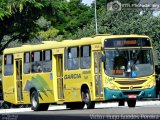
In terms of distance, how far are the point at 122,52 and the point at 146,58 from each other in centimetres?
108

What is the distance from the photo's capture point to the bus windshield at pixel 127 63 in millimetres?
31250

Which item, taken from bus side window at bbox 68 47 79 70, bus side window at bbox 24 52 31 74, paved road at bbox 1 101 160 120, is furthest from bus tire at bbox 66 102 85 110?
paved road at bbox 1 101 160 120

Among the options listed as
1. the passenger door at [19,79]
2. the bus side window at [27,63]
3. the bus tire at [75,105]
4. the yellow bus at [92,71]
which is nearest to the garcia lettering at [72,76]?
the yellow bus at [92,71]

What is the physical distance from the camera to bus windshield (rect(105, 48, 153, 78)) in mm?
31250

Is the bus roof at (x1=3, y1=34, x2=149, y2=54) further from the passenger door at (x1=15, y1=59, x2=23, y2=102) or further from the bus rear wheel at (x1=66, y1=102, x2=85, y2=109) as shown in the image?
the bus rear wheel at (x1=66, y1=102, x2=85, y2=109)

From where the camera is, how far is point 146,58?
104 ft

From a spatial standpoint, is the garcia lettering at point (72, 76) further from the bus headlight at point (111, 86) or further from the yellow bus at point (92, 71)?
the bus headlight at point (111, 86)

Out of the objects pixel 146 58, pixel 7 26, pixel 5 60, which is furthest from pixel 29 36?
pixel 146 58

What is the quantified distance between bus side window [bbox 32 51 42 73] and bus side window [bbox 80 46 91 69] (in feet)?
10.7

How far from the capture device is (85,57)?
31969mm

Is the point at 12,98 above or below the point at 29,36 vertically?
below

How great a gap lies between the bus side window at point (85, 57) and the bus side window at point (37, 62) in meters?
3.27

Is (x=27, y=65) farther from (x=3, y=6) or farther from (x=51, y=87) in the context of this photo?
(x=3, y=6)

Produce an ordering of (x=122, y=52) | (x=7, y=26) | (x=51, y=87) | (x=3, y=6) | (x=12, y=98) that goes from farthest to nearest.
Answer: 1. (x=7, y=26)
2. (x=3, y=6)
3. (x=12, y=98)
4. (x=51, y=87)
5. (x=122, y=52)
